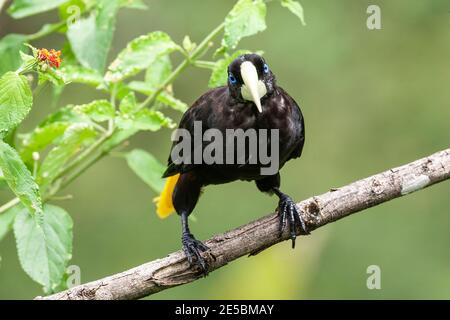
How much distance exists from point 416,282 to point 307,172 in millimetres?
1357

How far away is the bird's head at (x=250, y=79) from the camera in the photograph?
297 centimetres

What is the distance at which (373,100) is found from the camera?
6863 mm

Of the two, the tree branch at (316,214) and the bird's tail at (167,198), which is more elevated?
the bird's tail at (167,198)

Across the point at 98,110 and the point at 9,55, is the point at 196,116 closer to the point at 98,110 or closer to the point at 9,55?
the point at 98,110

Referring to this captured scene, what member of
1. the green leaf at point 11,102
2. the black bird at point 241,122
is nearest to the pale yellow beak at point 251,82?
the black bird at point 241,122

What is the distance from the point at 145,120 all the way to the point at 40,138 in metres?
0.37

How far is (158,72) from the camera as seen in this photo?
3143mm

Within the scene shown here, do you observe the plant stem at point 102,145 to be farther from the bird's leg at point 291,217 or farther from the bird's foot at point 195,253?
the bird's leg at point 291,217

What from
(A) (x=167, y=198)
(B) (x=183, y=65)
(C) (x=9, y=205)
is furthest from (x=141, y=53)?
(A) (x=167, y=198)

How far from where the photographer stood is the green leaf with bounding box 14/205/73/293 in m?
2.70

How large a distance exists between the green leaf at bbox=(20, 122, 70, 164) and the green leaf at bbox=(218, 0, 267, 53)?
63cm

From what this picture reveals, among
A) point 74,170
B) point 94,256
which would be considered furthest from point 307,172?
point 74,170

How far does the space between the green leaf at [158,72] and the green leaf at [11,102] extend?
98 centimetres
